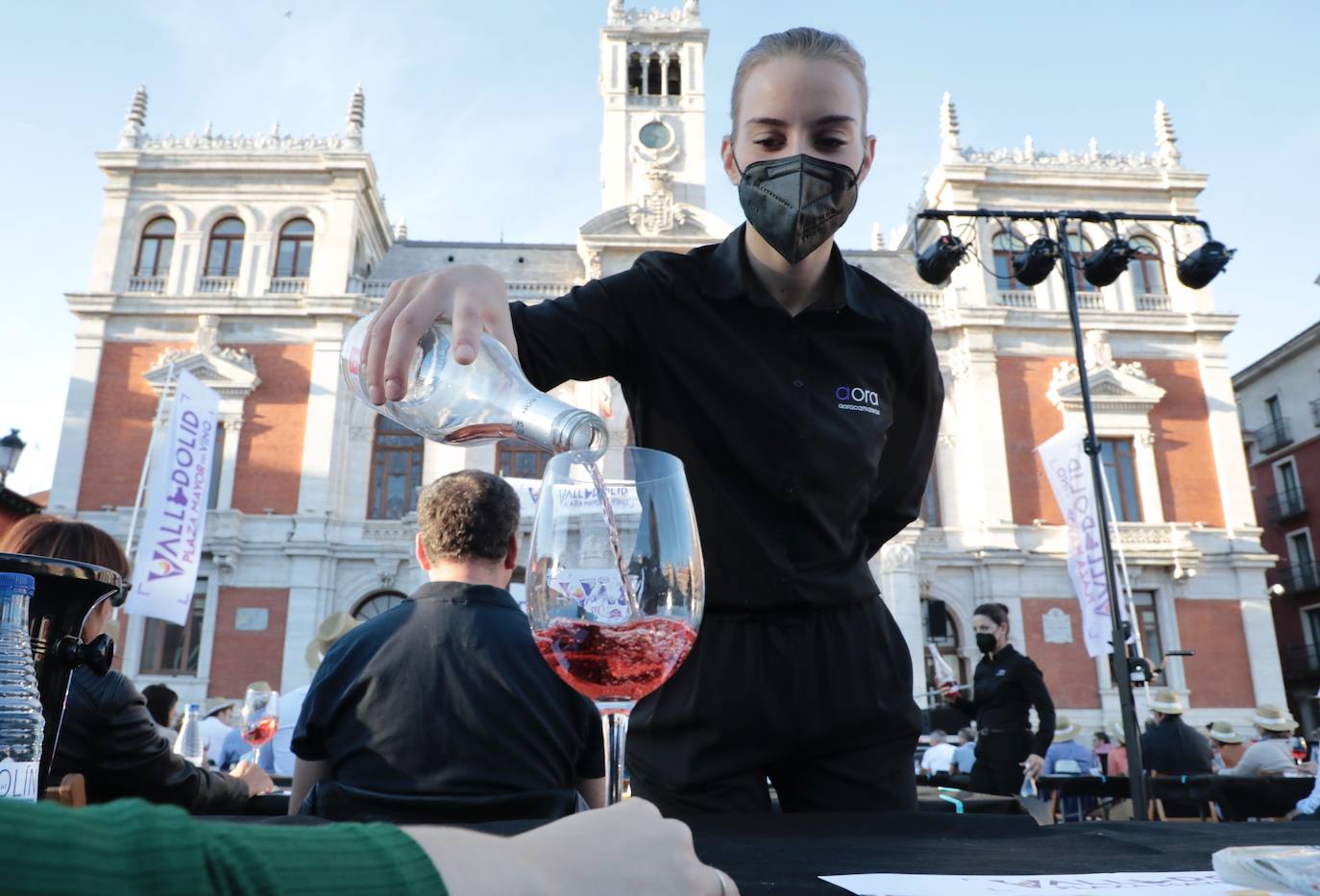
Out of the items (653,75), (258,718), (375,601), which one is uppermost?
(653,75)

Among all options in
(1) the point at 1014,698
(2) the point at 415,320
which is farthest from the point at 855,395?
(1) the point at 1014,698

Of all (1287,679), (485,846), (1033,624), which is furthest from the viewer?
(1287,679)

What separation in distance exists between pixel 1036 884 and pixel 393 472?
2121 cm

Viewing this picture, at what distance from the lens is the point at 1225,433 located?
21609mm

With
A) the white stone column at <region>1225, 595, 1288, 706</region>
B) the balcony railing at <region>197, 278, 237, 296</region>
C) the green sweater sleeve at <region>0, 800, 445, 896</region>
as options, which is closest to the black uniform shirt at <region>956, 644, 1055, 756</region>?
the green sweater sleeve at <region>0, 800, 445, 896</region>

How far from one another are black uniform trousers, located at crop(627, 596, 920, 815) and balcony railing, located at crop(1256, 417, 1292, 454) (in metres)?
32.4

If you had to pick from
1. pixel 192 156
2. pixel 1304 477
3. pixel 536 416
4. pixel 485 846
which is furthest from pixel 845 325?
pixel 1304 477

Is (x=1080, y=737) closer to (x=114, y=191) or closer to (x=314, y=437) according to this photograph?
(x=314, y=437)

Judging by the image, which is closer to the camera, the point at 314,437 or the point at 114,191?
the point at 314,437

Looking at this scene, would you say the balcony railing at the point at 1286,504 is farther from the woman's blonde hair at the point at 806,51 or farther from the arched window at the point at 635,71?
the woman's blonde hair at the point at 806,51

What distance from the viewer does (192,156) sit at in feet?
72.2

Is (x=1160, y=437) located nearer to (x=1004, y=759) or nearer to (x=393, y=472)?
(x=393, y=472)

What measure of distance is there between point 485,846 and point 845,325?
1470 millimetres

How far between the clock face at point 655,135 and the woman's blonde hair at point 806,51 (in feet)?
79.9
